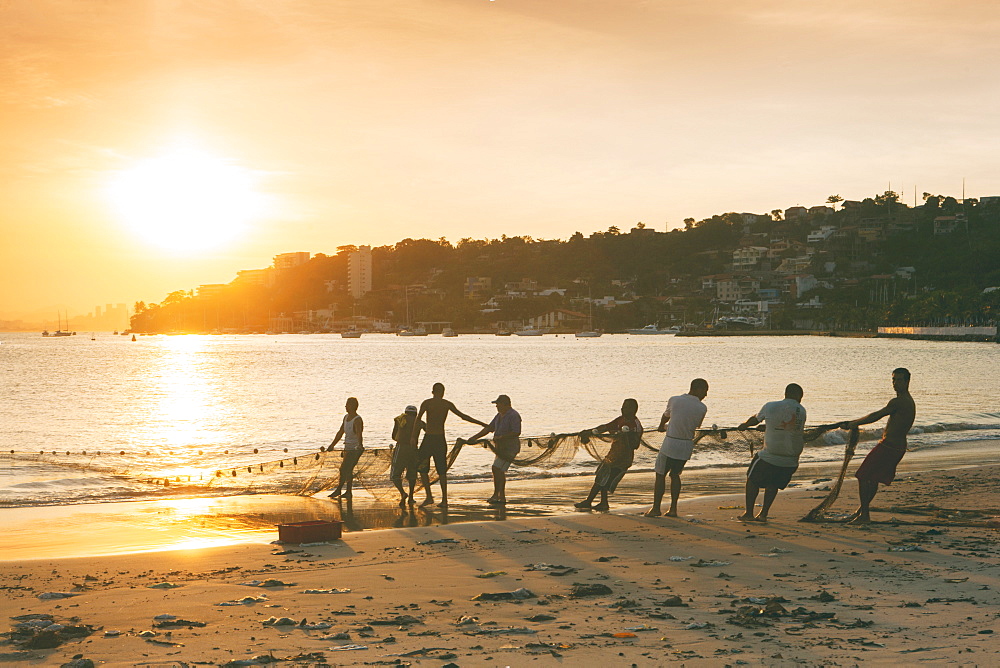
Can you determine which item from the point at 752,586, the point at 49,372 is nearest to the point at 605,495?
the point at 752,586

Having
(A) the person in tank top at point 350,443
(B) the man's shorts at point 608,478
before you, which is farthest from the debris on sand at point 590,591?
(A) the person in tank top at point 350,443

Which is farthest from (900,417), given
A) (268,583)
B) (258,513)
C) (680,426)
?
(258,513)

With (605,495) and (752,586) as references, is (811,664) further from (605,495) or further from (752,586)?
(605,495)

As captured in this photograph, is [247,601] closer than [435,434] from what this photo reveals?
Yes

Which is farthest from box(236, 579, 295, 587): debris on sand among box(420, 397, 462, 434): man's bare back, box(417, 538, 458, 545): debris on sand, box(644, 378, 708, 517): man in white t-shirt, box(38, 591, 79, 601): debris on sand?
box(420, 397, 462, 434): man's bare back

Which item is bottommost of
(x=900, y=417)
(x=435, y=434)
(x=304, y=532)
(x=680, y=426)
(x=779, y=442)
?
(x=304, y=532)

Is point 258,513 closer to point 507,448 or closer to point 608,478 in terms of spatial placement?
point 507,448

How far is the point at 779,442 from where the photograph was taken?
11.1m

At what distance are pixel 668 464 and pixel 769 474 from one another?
127 centimetres

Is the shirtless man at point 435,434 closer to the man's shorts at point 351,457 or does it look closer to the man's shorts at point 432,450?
the man's shorts at point 432,450

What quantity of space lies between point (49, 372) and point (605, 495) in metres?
83.0

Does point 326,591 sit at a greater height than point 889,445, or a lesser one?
lesser

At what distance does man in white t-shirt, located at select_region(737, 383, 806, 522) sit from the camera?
36.2ft

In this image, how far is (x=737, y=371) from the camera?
74.4 m
